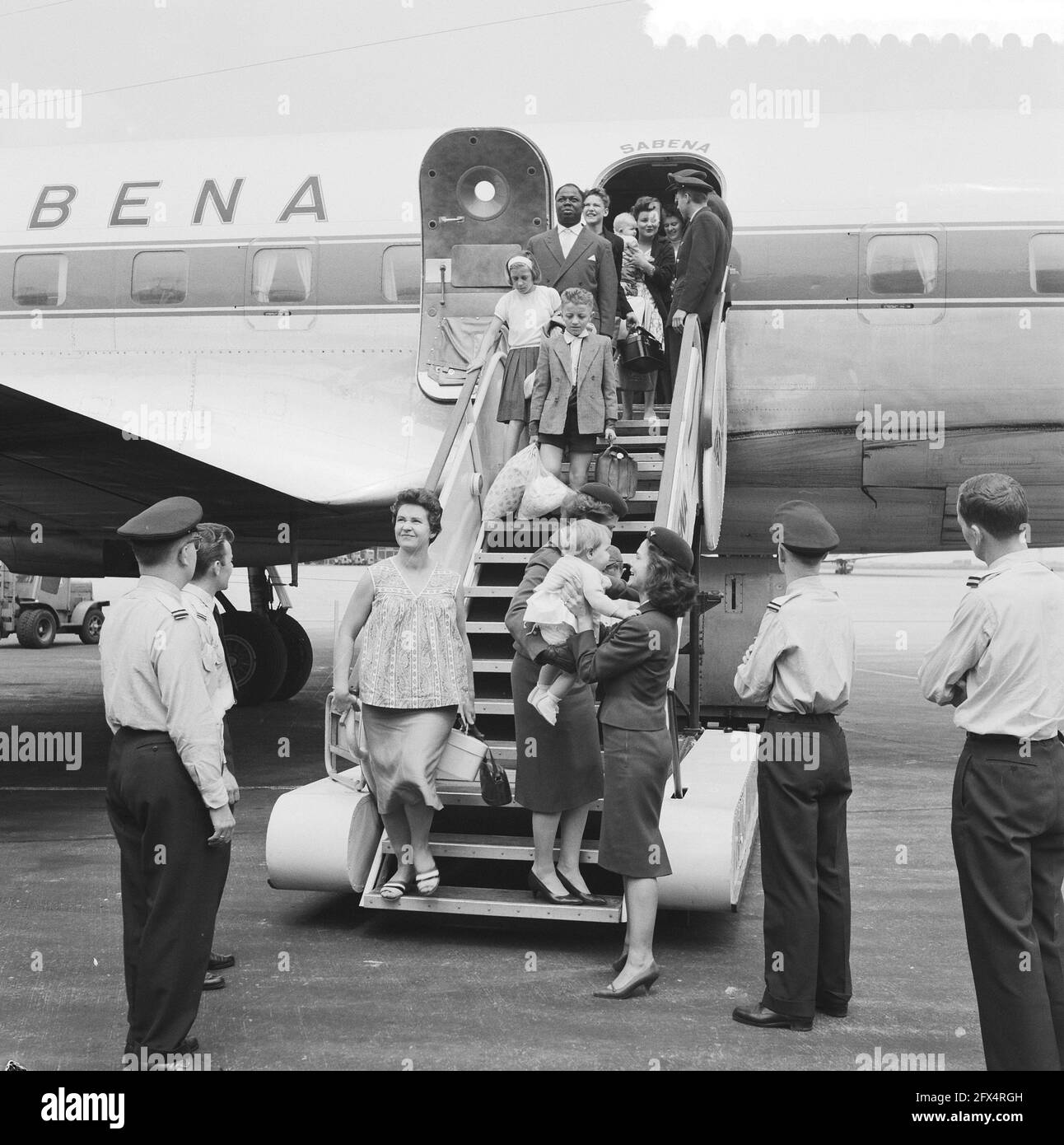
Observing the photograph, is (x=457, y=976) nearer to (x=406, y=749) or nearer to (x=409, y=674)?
(x=406, y=749)

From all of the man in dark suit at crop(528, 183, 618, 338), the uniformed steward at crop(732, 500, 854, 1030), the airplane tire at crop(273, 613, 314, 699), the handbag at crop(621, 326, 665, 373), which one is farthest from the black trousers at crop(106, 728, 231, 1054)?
the airplane tire at crop(273, 613, 314, 699)

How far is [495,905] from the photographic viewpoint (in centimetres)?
552

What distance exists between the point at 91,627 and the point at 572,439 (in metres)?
20.0

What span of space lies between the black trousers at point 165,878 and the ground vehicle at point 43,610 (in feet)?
66.9

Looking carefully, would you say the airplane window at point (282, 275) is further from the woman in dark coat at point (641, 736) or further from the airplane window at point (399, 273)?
the woman in dark coat at point (641, 736)

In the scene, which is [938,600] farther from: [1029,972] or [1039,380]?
[1029,972]

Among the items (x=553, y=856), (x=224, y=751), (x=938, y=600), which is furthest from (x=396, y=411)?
(x=938, y=600)

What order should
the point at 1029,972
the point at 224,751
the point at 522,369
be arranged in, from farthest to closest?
Answer: the point at 522,369
the point at 224,751
the point at 1029,972

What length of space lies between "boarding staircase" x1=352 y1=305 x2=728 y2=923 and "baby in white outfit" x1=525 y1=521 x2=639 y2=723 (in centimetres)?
58

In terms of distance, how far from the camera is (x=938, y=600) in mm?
37250

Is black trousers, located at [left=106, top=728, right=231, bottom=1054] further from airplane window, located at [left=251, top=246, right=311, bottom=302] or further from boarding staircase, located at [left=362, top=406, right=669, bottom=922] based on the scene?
airplane window, located at [left=251, top=246, right=311, bottom=302]

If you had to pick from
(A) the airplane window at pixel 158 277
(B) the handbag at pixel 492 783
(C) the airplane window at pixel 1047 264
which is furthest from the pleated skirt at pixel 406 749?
(C) the airplane window at pixel 1047 264

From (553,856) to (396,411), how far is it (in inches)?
202

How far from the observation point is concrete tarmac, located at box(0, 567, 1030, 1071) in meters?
4.33
